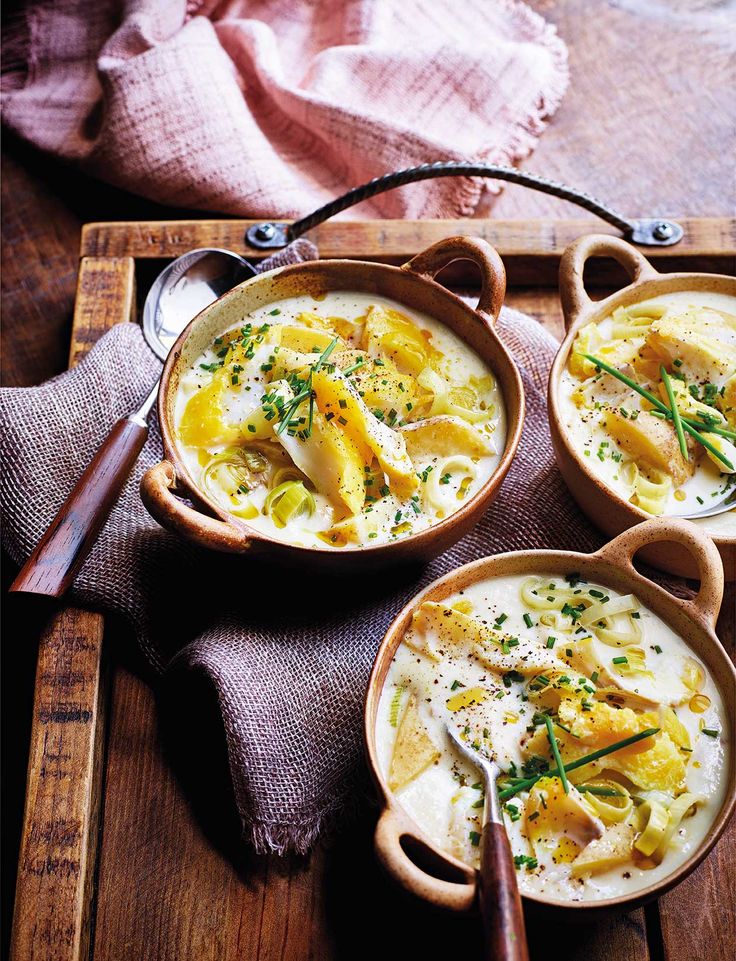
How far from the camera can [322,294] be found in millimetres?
2594

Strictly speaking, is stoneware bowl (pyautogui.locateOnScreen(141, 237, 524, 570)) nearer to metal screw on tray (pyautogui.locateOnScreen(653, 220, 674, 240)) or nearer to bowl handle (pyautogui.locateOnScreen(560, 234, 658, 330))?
bowl handle (pyautogui.locateOnScreen(560, 234, 658, 330))

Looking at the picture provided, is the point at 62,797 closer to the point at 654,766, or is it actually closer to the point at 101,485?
the point at 101,485

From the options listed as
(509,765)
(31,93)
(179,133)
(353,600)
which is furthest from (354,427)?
(31,93)

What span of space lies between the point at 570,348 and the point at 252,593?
0.97 m

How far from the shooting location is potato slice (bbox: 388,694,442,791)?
189 centimetres

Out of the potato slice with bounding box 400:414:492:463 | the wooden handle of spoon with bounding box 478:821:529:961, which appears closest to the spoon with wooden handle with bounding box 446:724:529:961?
the wooden handle of spoon with bounding box 478:821:529:961

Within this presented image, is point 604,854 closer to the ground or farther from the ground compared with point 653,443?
closer to the ground

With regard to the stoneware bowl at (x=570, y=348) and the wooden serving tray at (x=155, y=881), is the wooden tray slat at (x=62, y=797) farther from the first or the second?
the stoneware bowl at (x=570, y=348)

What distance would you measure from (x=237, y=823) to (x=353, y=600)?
55 cm

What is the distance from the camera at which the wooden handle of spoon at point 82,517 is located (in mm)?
2201

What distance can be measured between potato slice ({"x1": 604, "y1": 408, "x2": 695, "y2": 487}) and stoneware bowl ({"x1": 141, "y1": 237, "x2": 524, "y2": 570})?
0.88ft

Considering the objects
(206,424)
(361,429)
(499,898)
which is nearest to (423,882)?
(499,898)

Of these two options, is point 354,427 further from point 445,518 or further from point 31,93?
point 31,93

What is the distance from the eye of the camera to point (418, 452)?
2.30 m
